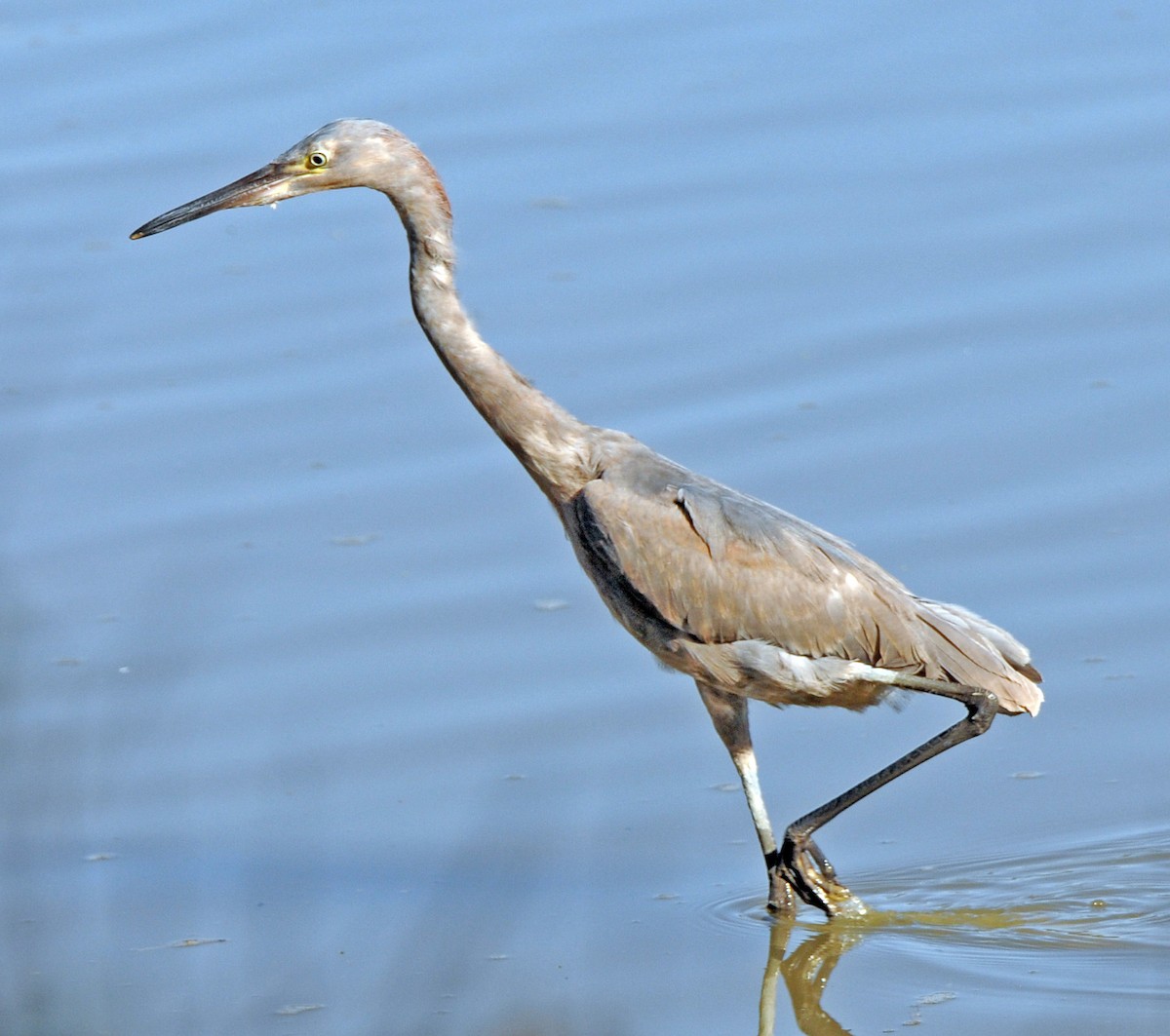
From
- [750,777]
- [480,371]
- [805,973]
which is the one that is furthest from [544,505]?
[805,973]

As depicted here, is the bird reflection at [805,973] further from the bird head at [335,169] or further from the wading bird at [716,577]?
the bird head at [335,169]

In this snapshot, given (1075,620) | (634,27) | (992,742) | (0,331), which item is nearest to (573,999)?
(992,742)

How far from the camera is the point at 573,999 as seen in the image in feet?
17.9

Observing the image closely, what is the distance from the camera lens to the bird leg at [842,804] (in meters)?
5.98

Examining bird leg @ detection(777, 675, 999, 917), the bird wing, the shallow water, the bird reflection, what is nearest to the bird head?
the bird wing

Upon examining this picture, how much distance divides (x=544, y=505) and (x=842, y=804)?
7.81 feet

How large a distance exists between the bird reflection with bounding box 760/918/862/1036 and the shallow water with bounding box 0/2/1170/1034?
0.02 meters

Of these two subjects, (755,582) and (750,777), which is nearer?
(755,582)

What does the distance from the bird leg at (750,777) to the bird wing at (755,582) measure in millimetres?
260

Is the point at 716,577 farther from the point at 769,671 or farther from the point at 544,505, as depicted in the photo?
the point at 544,505

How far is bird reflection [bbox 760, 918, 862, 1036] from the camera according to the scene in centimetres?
564

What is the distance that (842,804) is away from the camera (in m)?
6.11

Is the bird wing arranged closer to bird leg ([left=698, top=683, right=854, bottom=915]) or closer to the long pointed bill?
bird leg ([left=698, top=683, right=854, bottom=915])

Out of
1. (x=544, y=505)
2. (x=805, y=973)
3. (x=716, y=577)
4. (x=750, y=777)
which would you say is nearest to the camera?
(x=805, y=973)
